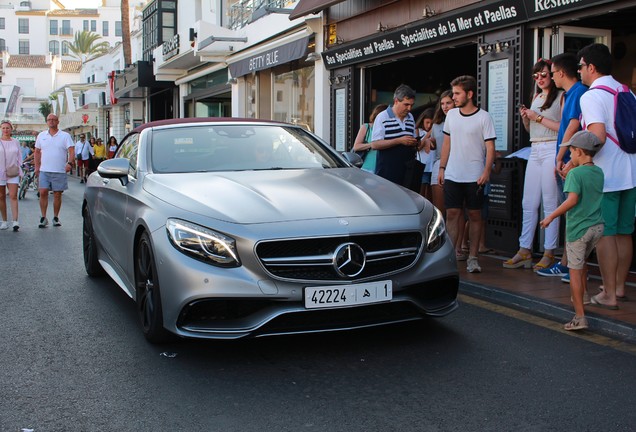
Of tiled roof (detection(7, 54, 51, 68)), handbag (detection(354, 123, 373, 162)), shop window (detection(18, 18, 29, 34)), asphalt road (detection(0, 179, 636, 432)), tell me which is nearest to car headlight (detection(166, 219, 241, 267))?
asphalt road (detection(0, 179, 636, 432))

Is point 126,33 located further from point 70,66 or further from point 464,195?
point 70,66

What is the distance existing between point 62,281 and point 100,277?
0.36 meters

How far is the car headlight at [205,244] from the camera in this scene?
4.35m

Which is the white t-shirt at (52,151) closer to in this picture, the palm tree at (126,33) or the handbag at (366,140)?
the handbag at (366,140)

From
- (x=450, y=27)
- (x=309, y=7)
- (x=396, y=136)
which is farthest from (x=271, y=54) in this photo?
(x=396, y=136)

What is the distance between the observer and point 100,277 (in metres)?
7.66

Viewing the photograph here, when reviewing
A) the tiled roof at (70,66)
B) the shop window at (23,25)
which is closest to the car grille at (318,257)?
the tiled roof at (70,66)

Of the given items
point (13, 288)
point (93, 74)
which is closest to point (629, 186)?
point (13, 288)

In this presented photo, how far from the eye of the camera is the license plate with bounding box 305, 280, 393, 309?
433 cm

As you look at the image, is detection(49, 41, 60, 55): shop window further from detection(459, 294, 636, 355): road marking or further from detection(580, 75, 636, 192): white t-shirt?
detection(580, 75, 636, 192): white t-shirt

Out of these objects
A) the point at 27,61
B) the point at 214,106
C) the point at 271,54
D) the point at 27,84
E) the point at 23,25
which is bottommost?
the point at 214,106

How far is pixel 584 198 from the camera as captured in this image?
5398 mm

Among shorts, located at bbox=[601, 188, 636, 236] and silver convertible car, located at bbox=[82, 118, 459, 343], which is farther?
shorts, located at bbox=[601, 188, 636, 236]

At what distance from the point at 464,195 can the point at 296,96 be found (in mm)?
10802
